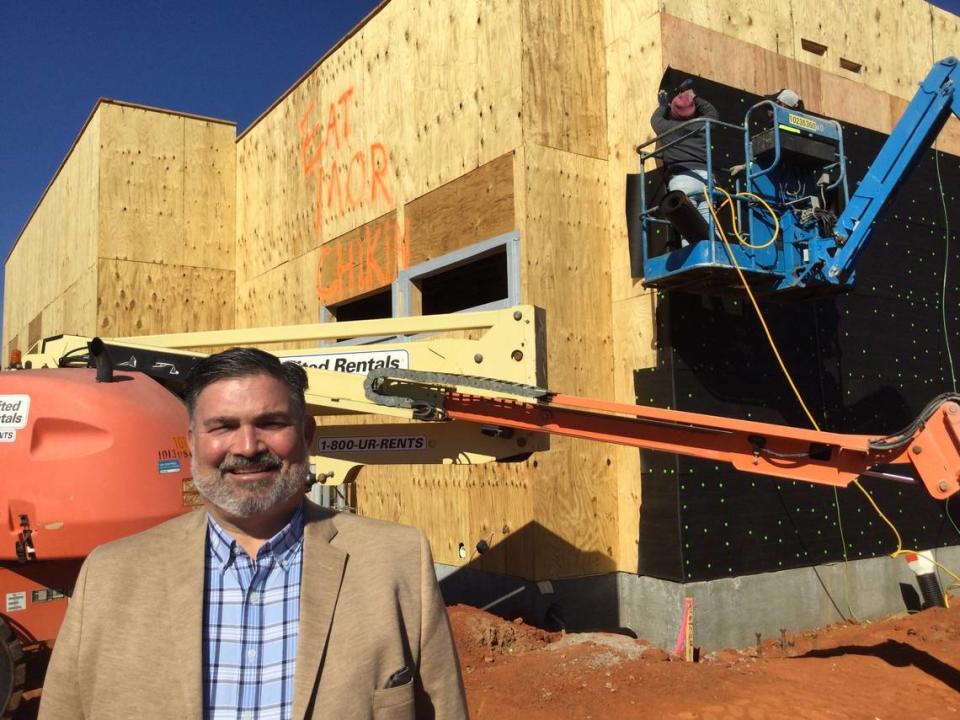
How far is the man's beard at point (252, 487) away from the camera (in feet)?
6.52

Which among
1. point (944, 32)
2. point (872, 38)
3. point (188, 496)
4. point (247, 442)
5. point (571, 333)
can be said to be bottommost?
point (188, 496)

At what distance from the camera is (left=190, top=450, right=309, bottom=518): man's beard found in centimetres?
199

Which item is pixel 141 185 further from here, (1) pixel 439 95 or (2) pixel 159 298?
(1) pixel 439 95

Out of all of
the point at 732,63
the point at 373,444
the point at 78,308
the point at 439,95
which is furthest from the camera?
the point at 78,308

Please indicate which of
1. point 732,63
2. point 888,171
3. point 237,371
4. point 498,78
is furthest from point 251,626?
point 732,63

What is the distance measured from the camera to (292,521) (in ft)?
6.83

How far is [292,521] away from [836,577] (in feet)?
26.0

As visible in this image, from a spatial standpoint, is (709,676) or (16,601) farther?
(709,676)

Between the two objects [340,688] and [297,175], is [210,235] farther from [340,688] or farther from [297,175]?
[340,688]

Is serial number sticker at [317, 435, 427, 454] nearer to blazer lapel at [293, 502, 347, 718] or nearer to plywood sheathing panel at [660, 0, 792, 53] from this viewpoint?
blazer lapel at [293, 502, 347, 718]

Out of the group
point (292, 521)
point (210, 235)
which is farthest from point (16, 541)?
point (210, 235)

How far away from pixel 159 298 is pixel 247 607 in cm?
1297

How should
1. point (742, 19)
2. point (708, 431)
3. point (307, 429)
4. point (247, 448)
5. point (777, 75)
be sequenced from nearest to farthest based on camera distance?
point (247, 448) < point (307, 429) < point (708, 431) < point (742, 19) < point (777, 75)

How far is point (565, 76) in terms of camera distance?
8484mm
